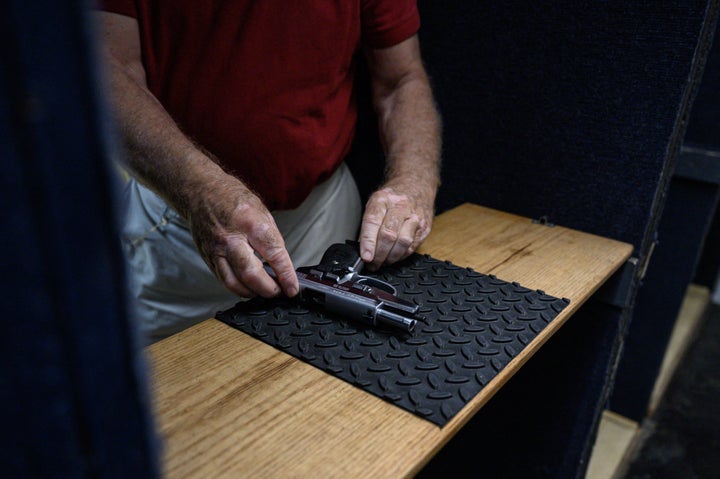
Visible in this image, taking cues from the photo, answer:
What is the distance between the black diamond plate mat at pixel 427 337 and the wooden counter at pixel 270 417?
0.05 feet

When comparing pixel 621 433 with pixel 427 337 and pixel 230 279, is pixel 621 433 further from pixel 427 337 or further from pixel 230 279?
pixel 230 279

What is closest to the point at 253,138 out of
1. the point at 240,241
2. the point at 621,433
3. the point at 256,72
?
the point at 256,72

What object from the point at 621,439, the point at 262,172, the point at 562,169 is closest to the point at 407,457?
the point at 262,172

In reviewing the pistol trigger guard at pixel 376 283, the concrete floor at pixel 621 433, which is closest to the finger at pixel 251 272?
the pistol trigger guard at pixel 376 283

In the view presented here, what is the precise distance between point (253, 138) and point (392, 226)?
1.11ft

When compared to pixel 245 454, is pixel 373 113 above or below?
above

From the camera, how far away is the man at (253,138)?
0.75 meters

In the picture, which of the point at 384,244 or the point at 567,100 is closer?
the point at 384,244

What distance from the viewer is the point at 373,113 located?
128 centimetres

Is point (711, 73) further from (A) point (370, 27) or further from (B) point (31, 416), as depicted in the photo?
(B) point (31, 416)

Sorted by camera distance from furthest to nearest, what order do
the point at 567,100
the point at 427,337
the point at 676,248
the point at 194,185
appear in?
the point at 676,248 < the point at 567,100 < the point at 194,185 < the point at 427,337

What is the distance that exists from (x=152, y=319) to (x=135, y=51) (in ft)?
1.86

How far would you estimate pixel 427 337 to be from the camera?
619 millimetres

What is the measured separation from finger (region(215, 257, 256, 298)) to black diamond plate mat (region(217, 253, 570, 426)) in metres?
0.02
